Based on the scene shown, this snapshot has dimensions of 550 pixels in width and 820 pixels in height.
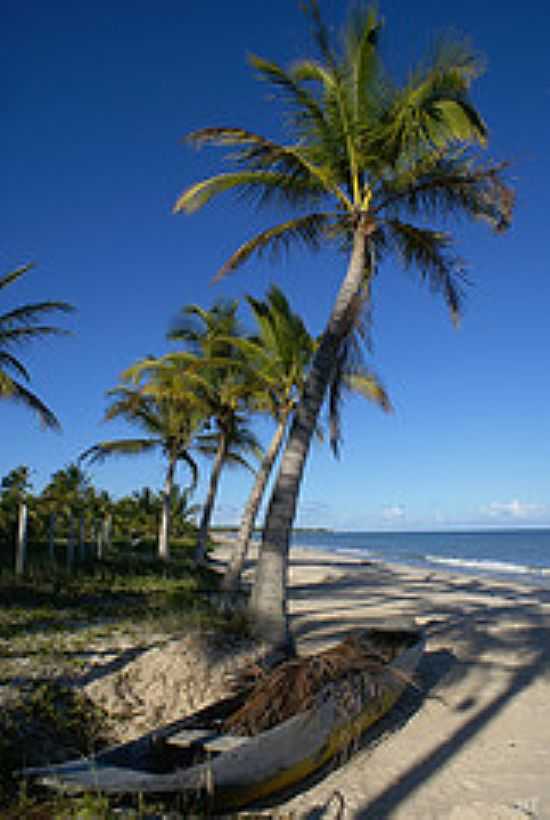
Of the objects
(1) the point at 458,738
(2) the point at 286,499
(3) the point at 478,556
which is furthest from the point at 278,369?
(3) the point at 478,556

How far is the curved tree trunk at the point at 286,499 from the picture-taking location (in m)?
7.45

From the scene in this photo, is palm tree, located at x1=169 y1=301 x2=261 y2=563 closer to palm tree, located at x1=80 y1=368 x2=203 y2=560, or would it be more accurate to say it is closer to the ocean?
palm tree, located at x1=80 y1=368 x2=203 y2=560

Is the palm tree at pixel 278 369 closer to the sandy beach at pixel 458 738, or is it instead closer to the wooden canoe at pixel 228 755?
the sandy beach at pixel 458 738

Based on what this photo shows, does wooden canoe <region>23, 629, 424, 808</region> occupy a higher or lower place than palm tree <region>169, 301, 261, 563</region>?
lower

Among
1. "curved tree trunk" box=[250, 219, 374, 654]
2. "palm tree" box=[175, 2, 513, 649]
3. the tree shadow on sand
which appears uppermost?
"palm tree" box=[175, 2, 513, 649]

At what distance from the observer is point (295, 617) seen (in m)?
11.3

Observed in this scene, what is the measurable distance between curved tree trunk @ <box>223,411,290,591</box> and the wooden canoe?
7.36m

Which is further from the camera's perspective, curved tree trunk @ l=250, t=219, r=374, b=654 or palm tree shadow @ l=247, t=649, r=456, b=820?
curved tree trunk @ l=250, t=219, r=374, b=654

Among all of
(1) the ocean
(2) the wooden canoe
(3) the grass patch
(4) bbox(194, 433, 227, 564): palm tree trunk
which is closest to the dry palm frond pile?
(2) the wooden canoe

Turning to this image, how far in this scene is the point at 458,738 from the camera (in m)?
5.16

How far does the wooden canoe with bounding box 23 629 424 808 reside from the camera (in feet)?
10.9

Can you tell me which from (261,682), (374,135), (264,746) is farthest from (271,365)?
(264,746)

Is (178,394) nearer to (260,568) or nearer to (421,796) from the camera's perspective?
(260,568)

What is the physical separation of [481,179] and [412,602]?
9831mm
